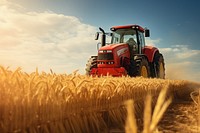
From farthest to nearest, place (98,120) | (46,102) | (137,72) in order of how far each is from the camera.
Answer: (137,72) → (98,120) → (46,102)

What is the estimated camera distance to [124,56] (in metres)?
13.1

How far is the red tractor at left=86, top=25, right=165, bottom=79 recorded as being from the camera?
12.4 metres

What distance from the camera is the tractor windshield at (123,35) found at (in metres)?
14.1

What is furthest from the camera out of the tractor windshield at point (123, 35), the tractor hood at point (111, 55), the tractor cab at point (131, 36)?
the tractor windshield at point (123, 35)

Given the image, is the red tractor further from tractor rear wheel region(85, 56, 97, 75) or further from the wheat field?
the wheat field

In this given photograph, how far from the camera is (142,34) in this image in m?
14.8

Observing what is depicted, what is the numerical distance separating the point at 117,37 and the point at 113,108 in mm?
9240

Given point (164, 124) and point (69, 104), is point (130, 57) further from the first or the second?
point (69, 104)

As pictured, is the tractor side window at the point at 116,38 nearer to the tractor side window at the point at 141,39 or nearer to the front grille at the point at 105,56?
the tractor side window at the point at 141,39

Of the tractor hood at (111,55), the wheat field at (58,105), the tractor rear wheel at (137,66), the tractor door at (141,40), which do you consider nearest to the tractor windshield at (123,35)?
the tractor door at (141,40)

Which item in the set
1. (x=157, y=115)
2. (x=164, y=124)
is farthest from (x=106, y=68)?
(x=157, y=115)

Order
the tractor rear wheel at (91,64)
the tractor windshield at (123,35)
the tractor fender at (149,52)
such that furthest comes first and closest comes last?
the tractor fender at (149,52), the tractor windshield at (123,35), the tractor rear wheel at (91,64)

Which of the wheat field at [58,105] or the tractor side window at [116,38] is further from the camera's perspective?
the tractor side window at [116,38]

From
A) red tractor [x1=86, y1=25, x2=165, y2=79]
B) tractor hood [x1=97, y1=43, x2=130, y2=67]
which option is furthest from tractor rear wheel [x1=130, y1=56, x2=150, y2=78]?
tractor hood [x1=97, y1=43, x2=130, y2=67]
